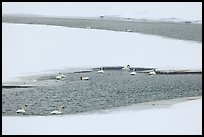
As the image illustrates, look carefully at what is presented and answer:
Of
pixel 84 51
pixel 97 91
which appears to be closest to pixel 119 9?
pixel 84 51

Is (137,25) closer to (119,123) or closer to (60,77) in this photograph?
(60,77)

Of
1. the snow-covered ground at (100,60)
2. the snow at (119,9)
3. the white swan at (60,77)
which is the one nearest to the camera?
the snow-covered ground at (100,60)

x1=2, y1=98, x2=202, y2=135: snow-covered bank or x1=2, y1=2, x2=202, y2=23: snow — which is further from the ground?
x1=2, y1=2, x2=202, y2=23: snow

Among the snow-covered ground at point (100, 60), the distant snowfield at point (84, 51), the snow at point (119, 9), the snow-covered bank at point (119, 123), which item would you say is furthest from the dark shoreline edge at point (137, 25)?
the snow-covered bank at point (119, 123)

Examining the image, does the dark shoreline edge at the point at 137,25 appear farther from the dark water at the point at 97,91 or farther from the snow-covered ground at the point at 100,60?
the dark water at the point at 97,91

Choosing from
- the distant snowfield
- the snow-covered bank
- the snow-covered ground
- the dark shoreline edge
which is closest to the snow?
the snow-covered ground

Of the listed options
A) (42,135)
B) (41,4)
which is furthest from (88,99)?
(41,4)

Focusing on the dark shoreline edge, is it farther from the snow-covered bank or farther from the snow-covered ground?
the snow-covered bank
